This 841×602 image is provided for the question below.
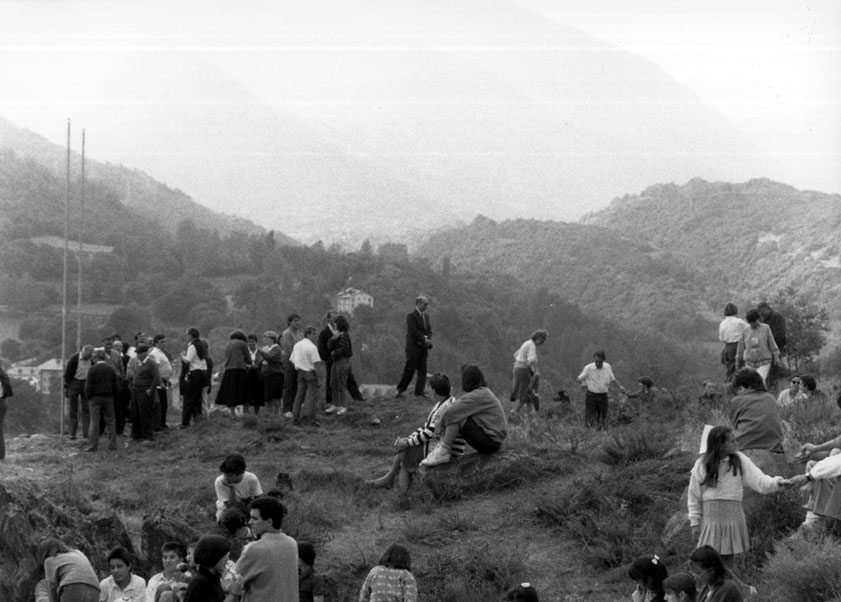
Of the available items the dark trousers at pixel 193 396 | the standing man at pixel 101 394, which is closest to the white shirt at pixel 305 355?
the dark trousers at pixel 193 396

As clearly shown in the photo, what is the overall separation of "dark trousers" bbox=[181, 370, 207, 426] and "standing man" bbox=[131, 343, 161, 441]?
0.80 m

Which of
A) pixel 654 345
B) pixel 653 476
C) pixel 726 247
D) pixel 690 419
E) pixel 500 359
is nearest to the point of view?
pixel 653 476

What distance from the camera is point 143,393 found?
16.6 m

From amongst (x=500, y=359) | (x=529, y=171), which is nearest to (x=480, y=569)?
(x=500, y=359)

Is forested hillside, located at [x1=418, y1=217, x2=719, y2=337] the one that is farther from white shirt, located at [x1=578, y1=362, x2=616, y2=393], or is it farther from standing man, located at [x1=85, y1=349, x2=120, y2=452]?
standing man, located at [x1=85, y1=349, x2=120, y2=452]

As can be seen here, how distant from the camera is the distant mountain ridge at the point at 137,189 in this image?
114000mm

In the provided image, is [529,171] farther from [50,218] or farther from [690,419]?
[690,419]

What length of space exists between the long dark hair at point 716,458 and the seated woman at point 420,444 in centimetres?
437

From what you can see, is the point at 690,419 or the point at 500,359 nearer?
the point at 690,419

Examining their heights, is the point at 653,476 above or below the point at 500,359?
above

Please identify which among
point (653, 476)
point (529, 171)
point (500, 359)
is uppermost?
point (529, 171)

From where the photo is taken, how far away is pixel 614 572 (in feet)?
32.7

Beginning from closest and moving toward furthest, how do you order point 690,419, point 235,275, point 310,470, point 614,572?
1. point 614,572
2. point 310,470
3. point 690,419
4. point 235,275

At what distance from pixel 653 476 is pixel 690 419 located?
379 centimetres
